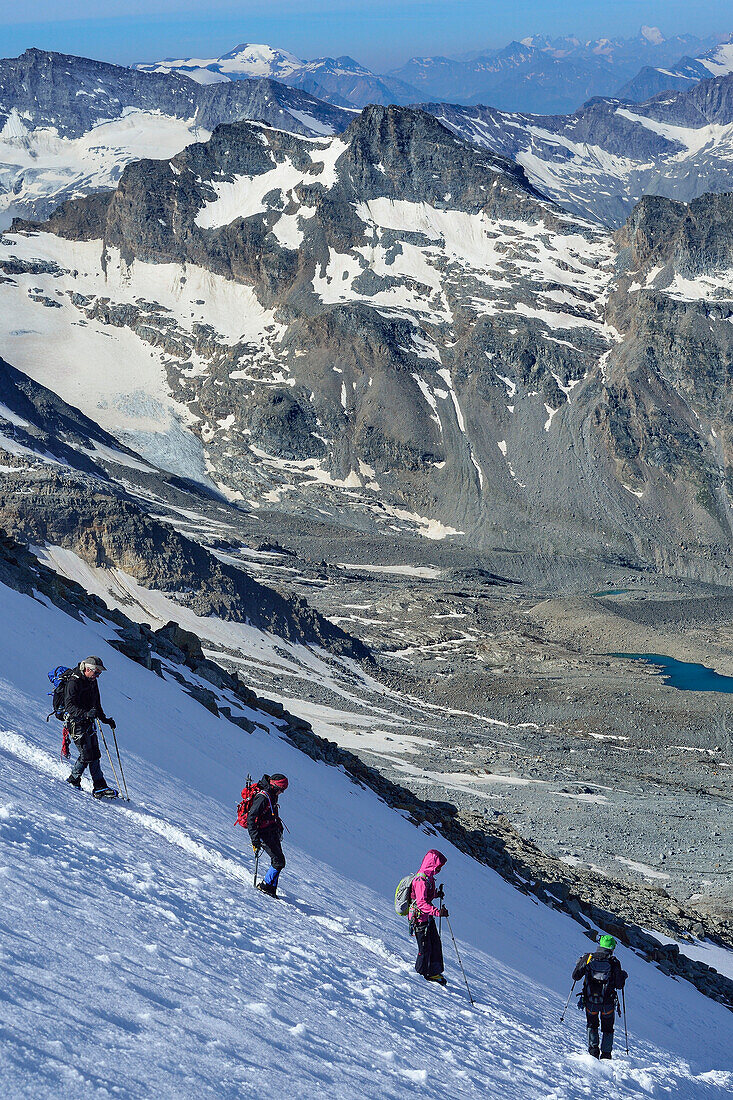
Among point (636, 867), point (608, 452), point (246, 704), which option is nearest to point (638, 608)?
point (608, 452)

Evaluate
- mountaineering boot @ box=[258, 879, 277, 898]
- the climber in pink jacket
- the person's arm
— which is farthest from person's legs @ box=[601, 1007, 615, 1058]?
mountaineering boot @ box=[258, 879, 277, 898]

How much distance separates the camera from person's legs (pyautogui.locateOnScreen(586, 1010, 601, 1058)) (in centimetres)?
1499

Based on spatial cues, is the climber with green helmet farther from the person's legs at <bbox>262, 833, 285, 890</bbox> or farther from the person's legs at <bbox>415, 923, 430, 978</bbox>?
the person's legs at <bbox>262, 833, 285, 890</bbox>

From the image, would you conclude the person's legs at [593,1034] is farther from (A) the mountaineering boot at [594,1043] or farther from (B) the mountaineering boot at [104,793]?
(B) the mountaineering boot at [104,793]

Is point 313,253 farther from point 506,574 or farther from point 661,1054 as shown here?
point 661,1054

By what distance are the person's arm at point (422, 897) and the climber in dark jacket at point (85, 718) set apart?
183 inches

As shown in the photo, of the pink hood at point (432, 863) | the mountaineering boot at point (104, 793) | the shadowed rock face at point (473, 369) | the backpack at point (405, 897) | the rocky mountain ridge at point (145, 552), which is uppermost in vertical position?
the shadowed rock face at point (473, 369)

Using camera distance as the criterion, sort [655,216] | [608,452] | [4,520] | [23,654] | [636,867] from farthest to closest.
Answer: [655,216] → [608,452] → [4,520] → [636,867] → [23,654]

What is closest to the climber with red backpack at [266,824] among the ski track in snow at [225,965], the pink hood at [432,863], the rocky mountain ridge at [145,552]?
the ski track in snow at [225,965]

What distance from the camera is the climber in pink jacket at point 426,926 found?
1486 cm

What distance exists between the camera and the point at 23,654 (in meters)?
21.3

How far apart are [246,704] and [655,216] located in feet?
561

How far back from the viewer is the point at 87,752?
1509 cm

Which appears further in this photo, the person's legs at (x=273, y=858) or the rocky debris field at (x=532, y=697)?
the rocky debris field at (x=532, y=697)
